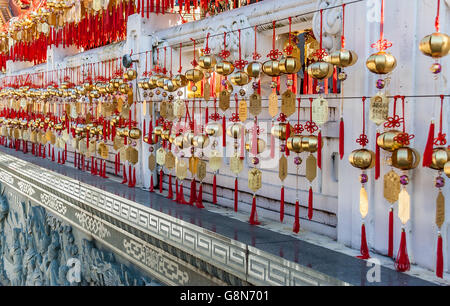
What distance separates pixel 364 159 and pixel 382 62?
49 cm

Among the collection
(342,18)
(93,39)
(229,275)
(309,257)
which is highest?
(93,39)

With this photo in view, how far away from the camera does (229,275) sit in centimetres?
304

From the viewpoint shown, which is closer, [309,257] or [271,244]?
[309,257]

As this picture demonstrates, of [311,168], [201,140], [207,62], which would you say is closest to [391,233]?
[311,168]

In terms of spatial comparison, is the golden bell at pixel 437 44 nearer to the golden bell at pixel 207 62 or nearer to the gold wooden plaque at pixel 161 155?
the golden bell at pixel 207 62

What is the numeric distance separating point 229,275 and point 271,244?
0.34 meters

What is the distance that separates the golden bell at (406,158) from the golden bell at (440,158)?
0.12 m

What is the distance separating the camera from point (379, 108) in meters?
2.48

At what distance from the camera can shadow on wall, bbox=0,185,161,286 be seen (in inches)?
180

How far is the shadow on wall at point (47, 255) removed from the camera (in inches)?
180

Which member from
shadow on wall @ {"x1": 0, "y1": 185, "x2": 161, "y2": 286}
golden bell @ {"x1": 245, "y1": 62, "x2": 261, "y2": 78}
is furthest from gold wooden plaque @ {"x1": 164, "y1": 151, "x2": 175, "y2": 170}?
golden bell @ {"x1": 245, "y1": 62, "x2": 261, "y2": 78}

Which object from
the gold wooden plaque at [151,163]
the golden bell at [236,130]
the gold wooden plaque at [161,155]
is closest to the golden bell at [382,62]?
the golden bell at [236,130]
